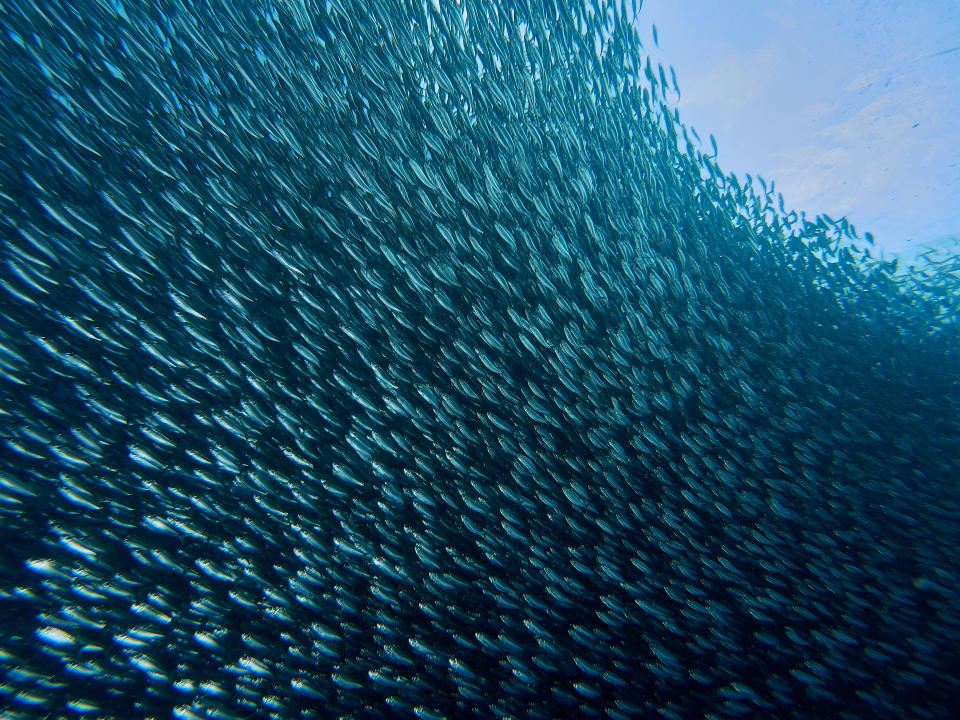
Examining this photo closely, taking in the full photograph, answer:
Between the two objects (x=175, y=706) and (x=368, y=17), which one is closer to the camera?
(x=175, y=706)

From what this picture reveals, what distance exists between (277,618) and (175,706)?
1.29 metres

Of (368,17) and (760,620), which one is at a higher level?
(368,17)

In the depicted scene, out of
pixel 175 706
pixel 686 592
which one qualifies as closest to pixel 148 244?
pixel 175 706

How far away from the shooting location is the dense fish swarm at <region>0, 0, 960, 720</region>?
506 cm

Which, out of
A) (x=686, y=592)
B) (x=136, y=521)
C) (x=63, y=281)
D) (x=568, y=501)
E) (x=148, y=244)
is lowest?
(x=686, y=592)

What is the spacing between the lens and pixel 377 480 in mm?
5598

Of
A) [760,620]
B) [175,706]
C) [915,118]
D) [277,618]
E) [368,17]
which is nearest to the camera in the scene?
[175,706]

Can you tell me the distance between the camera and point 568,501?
19.1 ft

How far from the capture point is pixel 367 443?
17.8ft

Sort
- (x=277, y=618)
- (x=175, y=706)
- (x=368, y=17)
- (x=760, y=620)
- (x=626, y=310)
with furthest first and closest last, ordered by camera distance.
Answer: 1. (x=626, y=310)
2. (x=368, y=17)
3. (x=760, y=620)
4. (x=277, y=618)
5. (x=175, y=706)

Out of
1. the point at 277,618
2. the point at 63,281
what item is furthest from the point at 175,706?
the point at 63,281

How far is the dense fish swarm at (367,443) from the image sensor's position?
5059 millimetres

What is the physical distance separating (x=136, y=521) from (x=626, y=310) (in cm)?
716

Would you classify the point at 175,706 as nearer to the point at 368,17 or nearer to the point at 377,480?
the point at 377,480
